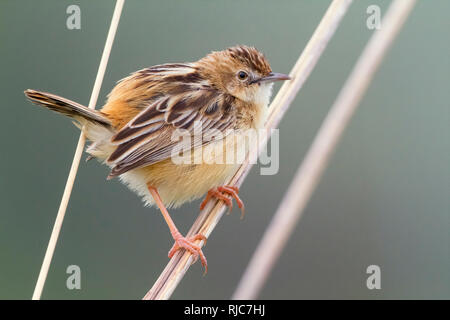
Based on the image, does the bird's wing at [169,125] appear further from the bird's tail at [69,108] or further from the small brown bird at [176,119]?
the bird's tail at [69,108]

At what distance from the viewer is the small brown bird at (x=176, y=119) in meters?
3.14

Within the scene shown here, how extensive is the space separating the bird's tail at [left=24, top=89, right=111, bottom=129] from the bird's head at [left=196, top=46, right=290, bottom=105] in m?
0.90

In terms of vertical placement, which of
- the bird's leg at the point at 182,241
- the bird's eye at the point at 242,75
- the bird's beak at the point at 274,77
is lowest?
the bird's leg at the point at 182,241

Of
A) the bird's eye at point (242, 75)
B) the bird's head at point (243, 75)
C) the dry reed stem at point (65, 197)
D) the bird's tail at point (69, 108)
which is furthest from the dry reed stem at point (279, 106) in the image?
the bird's tail at point (69, 108)

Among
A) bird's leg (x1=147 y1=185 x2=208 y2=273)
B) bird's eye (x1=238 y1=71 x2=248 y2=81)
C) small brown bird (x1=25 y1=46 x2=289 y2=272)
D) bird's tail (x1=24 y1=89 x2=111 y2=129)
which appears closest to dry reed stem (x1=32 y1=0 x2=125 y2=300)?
bird's tail (x1=24 y1=89 x2=111 y2=129)

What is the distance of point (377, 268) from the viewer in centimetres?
343

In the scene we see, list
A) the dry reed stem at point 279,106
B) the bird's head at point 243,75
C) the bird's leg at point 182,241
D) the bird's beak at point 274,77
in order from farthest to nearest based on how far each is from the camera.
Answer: the bird's head at point 243,75 < the bird's beak at point 274,77 < the bird's leg at point 182,241 < the dry reed stem at point 279,106

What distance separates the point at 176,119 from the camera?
3273 mm

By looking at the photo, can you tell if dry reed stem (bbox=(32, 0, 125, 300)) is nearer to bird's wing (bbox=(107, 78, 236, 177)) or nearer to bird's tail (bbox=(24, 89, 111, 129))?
bird's tail (bbox=(24, 89, 111, 129))

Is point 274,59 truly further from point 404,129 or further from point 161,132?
point 161,132

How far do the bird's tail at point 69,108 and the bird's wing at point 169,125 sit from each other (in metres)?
0.16

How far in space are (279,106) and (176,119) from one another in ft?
2.42

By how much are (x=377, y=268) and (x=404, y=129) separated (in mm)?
2247

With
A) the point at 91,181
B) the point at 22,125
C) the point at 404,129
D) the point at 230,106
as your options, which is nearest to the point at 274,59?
the point at 404,129
